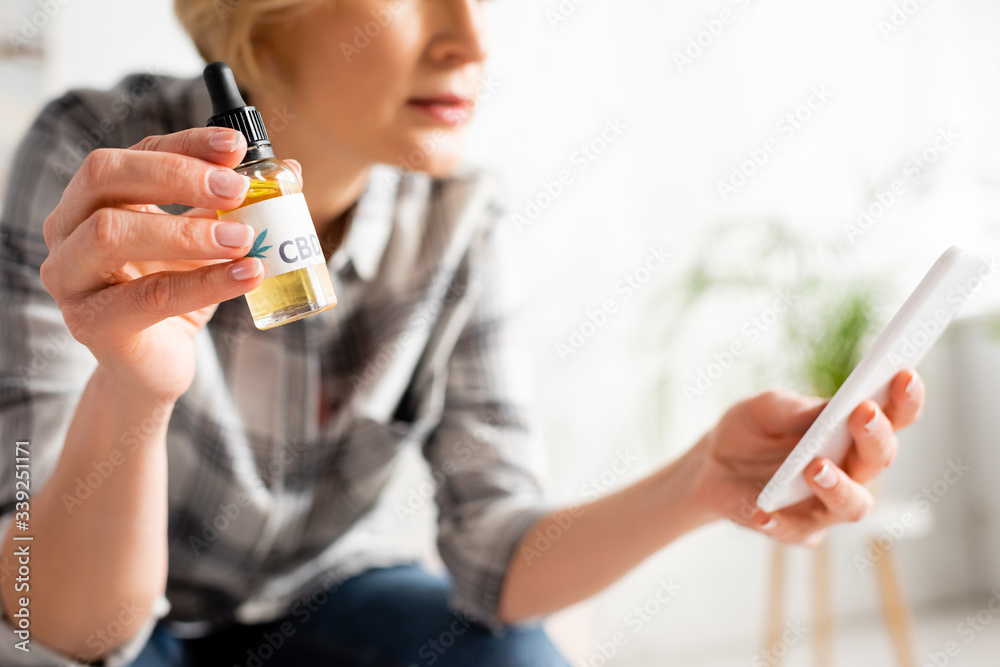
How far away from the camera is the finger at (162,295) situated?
15.2 inches

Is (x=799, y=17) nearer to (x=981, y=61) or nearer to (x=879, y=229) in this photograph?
(x=981, y=61)

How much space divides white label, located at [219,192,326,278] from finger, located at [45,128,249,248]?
20mm

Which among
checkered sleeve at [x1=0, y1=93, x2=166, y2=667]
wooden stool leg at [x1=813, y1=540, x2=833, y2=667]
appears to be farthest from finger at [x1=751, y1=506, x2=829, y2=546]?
wooden stool leg at [x1=813, y1=540, x2=833, y2=667]

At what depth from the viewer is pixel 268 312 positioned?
0.44 meters

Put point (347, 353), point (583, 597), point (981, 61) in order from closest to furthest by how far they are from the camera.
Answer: point (583, 597)
point (347, 353)
point (981, 61)

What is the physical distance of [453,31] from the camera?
68cm

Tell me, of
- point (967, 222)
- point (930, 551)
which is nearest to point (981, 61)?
point (967, 222)

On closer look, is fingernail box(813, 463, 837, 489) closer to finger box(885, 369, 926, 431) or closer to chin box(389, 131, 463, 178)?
finger box(885, 369, 926, 431)

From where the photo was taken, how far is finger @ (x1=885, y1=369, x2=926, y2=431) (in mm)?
552

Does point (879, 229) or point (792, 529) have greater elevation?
point (792, 529)

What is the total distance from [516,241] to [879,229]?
951 mm

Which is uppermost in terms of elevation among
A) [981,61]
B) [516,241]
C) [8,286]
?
[981,61]

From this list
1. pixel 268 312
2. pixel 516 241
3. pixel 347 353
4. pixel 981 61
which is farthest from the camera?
pixel 981 61

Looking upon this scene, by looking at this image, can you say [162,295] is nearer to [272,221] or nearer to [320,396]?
[272,221]
